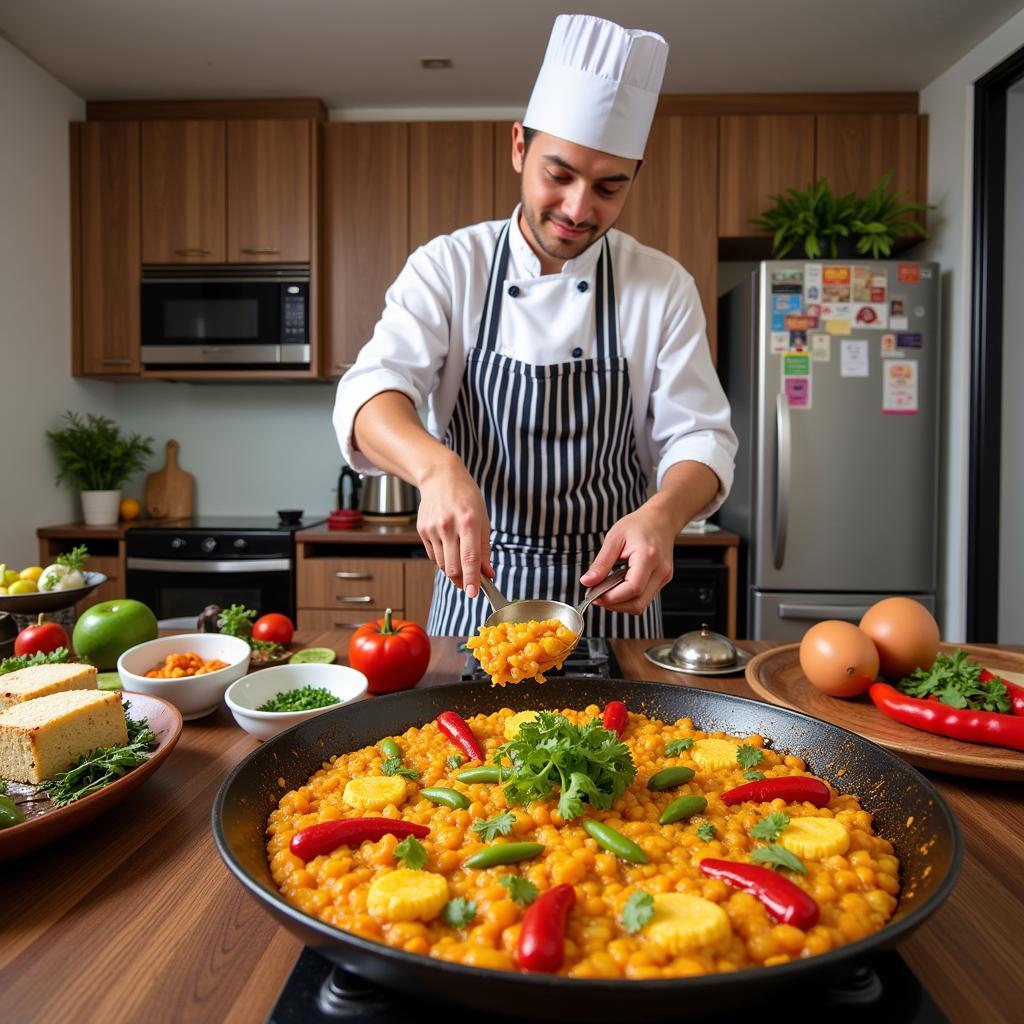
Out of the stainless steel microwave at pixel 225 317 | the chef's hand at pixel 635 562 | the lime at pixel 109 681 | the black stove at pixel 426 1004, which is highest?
the stainless steel microwave at pixel 225 317

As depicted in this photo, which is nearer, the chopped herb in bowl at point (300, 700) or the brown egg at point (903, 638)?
the chopped herb in bowl at point (300, 700)

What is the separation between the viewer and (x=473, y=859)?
2.63 ft

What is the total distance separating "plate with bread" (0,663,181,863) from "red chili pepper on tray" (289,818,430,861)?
0.77 feet

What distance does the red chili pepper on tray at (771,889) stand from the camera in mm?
708

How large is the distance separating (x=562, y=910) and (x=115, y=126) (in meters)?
4.52

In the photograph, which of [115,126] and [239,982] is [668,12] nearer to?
[115,126]

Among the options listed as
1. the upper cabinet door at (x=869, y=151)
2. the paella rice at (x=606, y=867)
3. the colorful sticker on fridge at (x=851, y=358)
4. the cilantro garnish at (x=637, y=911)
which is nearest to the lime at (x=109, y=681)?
the paella rice at (x=606, y=867)

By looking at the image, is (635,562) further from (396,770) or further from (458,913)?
(458,913)

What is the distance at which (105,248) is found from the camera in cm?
412

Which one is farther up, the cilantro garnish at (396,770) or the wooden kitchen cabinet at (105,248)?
the wooden kitchen cabinet at (105,248)

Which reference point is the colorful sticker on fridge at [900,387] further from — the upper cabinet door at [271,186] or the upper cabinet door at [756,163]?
the upper cabinet door at [271,186]

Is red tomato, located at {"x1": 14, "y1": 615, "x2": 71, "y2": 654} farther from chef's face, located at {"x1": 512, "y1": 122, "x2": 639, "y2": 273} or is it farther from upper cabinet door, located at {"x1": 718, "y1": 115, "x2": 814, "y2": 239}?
upper cabinet door, located at {"x1": 718, "y1": 115, "x2": 814, "y2": 239}

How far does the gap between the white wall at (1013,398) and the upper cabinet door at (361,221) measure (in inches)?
108

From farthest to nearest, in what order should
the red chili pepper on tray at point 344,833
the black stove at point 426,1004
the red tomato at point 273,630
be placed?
the red tomato at point 273,630 < the red chili pepper on tray at point 344,833 < the black stove at point 426,1004
